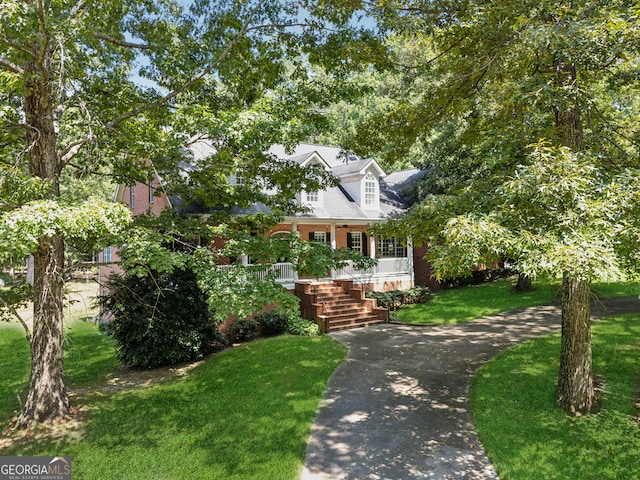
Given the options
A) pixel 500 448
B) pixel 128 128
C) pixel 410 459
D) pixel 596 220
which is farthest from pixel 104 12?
pixel 500 448

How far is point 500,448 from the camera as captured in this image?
6363 millimetres

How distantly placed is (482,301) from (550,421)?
1140 centimetres

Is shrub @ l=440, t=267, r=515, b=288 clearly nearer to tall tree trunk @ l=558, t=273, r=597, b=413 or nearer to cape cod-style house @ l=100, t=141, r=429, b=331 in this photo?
cape cod-style house @ l=100, t=141, r=429, b=331

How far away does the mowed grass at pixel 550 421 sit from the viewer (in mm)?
5824

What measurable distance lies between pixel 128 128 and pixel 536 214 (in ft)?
28.7

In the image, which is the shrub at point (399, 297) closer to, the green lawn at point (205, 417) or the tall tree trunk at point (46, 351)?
the green lawn at point (205, 417)

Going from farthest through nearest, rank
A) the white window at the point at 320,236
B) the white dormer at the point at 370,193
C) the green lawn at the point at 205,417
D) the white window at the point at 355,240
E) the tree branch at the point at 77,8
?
1. the white window at the point at 355,240
2. the white dormer at the point at 370,193
3. the white window at the point at 320,236
4. the tree branch at the point at 77,8
5. the green lawn at the point at 205,417

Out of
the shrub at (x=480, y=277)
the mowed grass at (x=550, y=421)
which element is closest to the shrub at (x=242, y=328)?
the mowed grass at (x=550, y=421)

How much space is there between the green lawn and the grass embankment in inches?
0.8

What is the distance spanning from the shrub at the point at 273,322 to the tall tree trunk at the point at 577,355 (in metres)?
8.99

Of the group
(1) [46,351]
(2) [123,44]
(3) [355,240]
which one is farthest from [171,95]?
(3) [355,240]

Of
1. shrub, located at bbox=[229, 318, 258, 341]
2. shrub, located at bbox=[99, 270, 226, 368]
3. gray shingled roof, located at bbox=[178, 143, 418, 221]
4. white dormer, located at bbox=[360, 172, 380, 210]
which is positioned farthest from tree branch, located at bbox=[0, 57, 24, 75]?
white dormer, located at bbox=[360, 172, 380, 210]

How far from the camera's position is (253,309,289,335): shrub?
14.4 meters

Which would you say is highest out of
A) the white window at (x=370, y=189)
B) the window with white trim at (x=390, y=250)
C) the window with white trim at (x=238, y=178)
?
the white window at (x=370, y=189)
